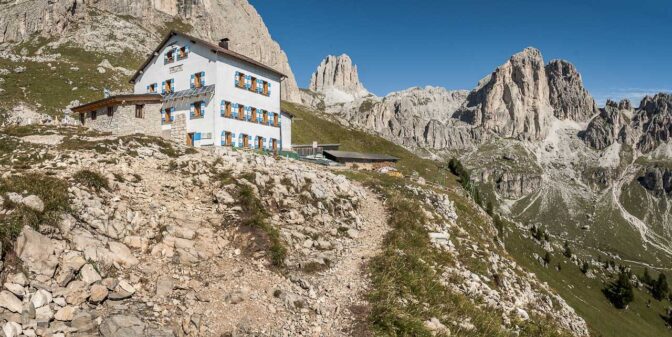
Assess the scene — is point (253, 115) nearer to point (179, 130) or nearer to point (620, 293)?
point (179, 130)

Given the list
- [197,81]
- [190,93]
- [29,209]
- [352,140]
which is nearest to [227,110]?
[190,93]

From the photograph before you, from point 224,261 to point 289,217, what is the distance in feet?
21.5

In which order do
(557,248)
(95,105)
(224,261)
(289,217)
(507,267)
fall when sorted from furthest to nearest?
(557,248) < (95,105) < (507,267) < (289,217) < (224,261)

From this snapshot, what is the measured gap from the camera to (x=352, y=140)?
136875 mm

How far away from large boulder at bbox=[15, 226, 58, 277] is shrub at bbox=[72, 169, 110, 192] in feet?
17.1

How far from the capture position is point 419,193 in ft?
127

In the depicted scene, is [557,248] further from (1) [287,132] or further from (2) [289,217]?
(2) [289,217]

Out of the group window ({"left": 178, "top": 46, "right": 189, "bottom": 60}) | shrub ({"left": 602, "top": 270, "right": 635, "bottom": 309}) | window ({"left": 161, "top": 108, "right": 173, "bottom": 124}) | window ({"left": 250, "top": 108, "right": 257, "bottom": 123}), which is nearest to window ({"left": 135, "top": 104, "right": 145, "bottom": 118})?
window ({"left": 161, "top": 108, "right": 173, "bottom": 124})

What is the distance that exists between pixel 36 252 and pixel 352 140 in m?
124

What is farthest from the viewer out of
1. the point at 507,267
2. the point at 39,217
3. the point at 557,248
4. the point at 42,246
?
the point at 557,248

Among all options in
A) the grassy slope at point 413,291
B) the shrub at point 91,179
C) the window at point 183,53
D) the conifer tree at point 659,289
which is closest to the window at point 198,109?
the window at point 183,53

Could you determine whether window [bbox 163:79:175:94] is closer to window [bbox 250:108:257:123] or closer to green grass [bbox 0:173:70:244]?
window [bbox 250:108:257:123]

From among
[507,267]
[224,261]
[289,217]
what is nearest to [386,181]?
[507,267]

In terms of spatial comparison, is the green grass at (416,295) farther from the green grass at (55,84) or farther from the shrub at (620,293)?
the shrub at (620,293)
